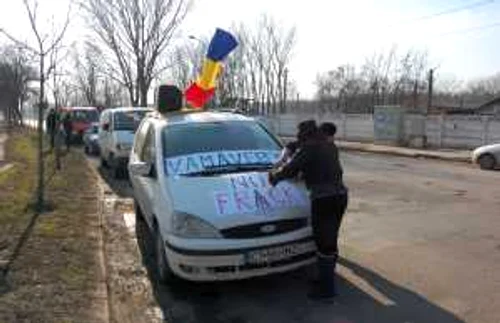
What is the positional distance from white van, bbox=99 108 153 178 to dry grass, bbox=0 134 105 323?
3.79m

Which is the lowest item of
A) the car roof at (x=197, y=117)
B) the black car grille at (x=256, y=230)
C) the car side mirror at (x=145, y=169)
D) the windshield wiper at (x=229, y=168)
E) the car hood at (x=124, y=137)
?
the black car grille at (x=256, y=230)

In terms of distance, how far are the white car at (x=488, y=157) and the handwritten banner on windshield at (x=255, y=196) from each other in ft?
57.7

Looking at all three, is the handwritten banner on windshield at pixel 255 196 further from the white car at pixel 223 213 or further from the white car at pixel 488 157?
the white car at pixel 488 157

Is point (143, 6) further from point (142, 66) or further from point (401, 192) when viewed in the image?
point (401, 192)

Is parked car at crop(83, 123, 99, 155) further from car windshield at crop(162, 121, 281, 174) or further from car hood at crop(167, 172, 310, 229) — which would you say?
car hood at crop(167, 172, 310, 229)

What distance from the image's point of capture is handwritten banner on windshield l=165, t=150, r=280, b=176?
7.90m

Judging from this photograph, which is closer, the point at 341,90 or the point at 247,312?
the point at 247,312

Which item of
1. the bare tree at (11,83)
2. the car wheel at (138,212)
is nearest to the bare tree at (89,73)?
the bare tree at (11,83)

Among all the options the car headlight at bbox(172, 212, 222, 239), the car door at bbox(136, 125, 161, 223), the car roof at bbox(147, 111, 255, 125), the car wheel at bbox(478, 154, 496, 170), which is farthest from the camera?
the car wheel at bbox(478, 154, 496, 170)

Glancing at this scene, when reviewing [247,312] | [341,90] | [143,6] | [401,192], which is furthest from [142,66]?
[341,90]

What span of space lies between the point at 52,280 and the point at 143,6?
102ft

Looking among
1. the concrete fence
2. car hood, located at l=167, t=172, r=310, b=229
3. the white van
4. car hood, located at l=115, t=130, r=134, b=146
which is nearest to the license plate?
car hood, located at l=167, t=172, r=310, b=229

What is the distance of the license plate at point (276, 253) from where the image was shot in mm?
6938

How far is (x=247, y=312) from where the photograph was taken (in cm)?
692
